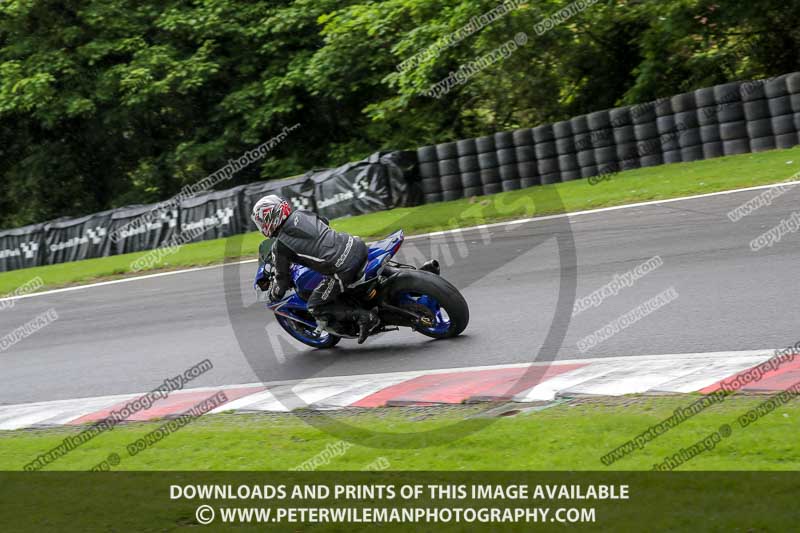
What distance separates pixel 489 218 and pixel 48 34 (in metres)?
16.3

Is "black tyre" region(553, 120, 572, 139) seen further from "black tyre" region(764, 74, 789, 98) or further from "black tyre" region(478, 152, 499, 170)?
"black tyre" region(764, 74, 789, 98)

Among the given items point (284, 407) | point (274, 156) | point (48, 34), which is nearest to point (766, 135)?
point (284, 407)

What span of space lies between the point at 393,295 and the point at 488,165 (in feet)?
35.2

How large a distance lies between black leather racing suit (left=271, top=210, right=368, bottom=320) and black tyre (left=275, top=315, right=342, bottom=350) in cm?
82

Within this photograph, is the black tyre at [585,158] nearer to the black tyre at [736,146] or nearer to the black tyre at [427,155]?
the black tyre at [736,146]

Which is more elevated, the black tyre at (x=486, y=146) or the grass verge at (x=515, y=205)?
the black tyre at (x=486, y=146)

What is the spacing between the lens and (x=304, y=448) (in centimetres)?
656

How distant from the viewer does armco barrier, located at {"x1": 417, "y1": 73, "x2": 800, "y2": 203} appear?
56.0ft

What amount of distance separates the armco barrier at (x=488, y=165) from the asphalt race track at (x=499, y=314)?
3.89 metres

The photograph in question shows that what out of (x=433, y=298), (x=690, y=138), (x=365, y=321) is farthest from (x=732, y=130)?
(x=365, y=321)

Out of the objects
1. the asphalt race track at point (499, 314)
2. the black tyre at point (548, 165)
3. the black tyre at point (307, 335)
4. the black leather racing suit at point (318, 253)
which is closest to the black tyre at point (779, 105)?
the asphalt race track at point (499, 314)

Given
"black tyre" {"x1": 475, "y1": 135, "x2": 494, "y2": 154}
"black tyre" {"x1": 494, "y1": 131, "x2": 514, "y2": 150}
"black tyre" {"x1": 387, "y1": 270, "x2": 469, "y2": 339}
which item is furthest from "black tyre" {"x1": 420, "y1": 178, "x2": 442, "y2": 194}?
"black tyre" {"x1": 387, "y1": 270, "x2": 469, "y2": 339}

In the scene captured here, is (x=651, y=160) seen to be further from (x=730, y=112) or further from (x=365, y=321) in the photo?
(x=365, y=321)

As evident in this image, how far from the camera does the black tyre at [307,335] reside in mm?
9797
